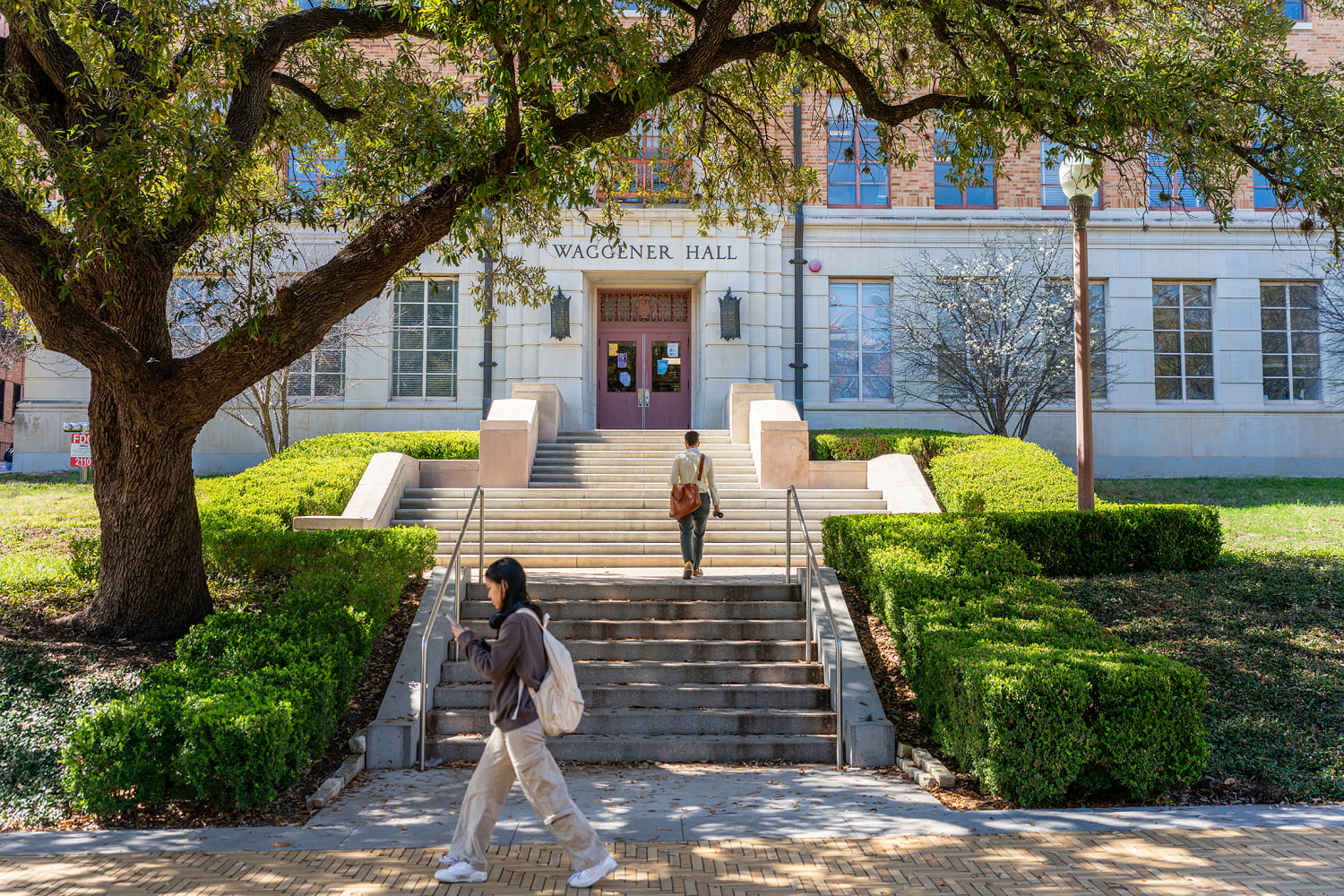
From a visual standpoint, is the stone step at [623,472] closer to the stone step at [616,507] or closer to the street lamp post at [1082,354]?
the stone step at [616,507]

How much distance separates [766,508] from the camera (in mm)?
13664

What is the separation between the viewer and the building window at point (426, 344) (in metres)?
20.1

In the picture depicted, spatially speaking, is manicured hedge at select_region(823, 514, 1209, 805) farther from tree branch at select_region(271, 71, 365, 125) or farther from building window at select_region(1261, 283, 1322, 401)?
building window at select_region(1261, 283, 1322, 401)

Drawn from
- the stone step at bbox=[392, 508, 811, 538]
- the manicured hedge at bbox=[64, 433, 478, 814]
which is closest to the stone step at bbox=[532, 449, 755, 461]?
the stone step at bbox=[392, 508, 811, 538]

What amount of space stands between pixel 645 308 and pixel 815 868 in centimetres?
1640

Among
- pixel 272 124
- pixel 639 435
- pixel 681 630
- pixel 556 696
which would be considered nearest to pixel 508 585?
pixel 556 696

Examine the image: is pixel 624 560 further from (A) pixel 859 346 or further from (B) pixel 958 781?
(A) pixel 859 346

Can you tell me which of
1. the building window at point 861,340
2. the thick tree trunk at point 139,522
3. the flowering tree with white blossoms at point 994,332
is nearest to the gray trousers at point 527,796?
the thick tree trunk at point 139,522

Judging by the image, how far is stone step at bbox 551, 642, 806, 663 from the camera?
8.43 meters

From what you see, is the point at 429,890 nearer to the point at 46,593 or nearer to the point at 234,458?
the point at 46,593

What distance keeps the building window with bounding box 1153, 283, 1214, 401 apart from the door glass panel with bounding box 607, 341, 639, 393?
11.1 m

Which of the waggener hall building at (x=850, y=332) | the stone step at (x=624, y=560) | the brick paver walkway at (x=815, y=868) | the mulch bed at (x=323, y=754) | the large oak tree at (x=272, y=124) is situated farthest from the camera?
the waggener hall building at (x=850, y=332)

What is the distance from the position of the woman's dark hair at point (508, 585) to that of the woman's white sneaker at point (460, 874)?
114cm

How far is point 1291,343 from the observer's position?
20453 mm
